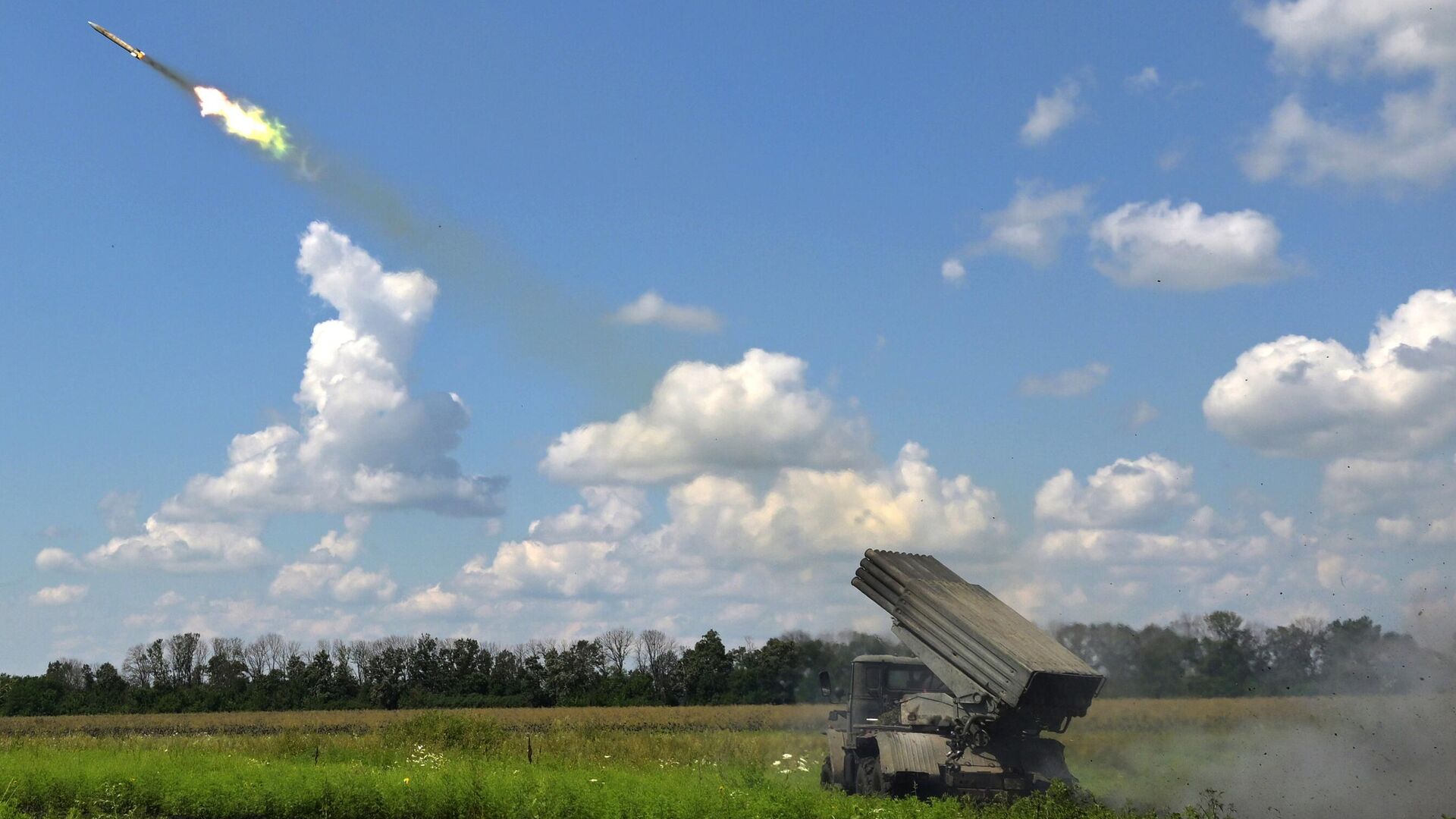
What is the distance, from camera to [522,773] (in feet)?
69.5

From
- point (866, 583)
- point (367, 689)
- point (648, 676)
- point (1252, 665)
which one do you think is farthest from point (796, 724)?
point (367, 689)

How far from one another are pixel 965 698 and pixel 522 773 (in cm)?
814

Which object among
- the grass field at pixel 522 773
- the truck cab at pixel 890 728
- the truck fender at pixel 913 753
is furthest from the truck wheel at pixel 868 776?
the grass field at pixel 522 773

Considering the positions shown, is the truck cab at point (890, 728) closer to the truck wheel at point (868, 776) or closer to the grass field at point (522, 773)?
the truck wheel at point (868, 776)

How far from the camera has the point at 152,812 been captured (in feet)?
67.7

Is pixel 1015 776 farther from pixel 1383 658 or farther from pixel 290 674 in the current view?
pixel 290 674

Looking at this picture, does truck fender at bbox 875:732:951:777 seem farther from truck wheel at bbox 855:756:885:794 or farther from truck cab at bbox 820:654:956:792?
truck wheel at bbox 855:756:885:794

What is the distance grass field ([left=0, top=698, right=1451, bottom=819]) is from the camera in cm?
1719

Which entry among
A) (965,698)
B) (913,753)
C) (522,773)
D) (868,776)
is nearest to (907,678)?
(868,776)

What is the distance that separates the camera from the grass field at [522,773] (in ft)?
56.4

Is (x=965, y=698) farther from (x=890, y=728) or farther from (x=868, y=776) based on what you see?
(x=868, y=776)

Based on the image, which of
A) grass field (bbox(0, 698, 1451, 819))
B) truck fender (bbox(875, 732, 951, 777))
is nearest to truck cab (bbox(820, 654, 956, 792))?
truck fender (bbox(875, 732, 951, 777))

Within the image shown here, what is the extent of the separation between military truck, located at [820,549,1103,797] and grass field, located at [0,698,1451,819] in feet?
3.19

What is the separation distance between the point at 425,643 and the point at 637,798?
235 ft
